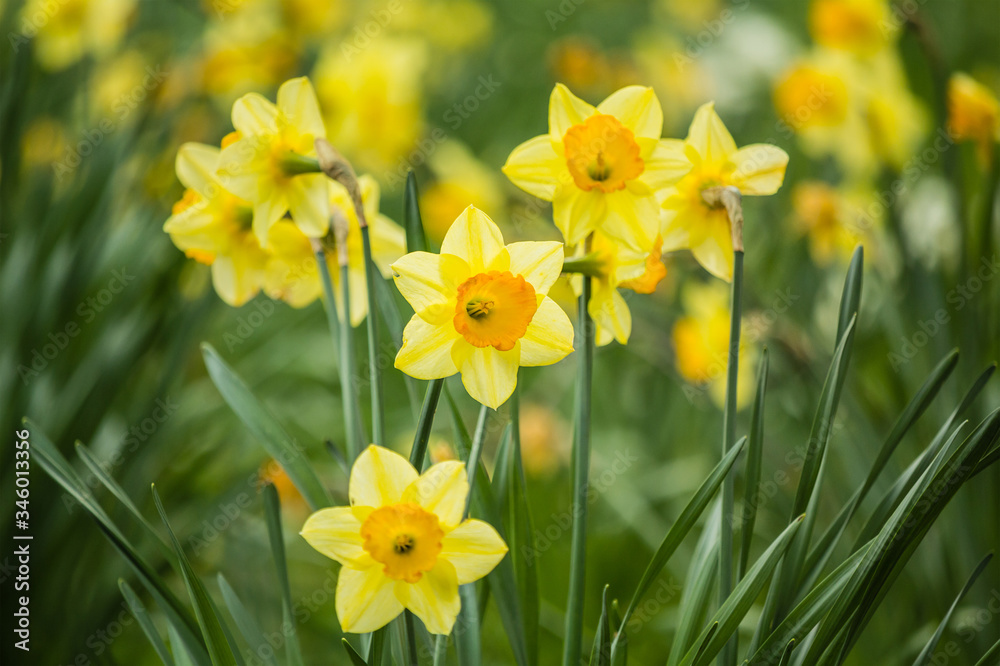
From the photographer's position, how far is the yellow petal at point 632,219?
612 mm

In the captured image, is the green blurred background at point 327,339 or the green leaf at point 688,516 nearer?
the green leaf at point 688,516

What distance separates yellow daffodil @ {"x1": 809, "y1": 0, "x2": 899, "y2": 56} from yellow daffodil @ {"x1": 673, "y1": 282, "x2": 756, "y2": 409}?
69 cm

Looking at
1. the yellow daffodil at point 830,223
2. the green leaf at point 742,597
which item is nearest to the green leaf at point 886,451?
the green leaf at point 742,597

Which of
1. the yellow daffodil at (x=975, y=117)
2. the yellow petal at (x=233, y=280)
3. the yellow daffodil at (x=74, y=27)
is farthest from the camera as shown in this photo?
the yellow daffodil at (x=74, y=27)

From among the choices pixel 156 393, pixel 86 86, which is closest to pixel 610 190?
pixel 156 393

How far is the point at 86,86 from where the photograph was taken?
1522mm

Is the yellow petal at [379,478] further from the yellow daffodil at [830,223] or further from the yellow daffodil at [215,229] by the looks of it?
the yellow daffodil at [830,223]

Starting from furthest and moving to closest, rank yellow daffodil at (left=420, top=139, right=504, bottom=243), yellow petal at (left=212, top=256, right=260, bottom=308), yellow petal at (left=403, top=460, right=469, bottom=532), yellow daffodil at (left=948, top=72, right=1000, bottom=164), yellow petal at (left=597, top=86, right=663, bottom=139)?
yellow daffodil at (left=420, top=139, right=504, bottom=243) → yellow daffodil at (left=948, top=72, right=1000, bottom=164) → yellow petal at (left=212, top=256, right=260, bottom=308) → yellow petal at (left=597, top=86, right=663, bottom=139) → yellow petal at (left=403, top=460, right=469, bottom=532)

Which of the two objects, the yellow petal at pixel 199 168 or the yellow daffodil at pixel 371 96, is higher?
the yellow daffodil at pixel 371 96

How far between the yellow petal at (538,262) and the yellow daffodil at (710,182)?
0.61ft

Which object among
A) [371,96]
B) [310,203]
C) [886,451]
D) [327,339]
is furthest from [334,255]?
[327,339]

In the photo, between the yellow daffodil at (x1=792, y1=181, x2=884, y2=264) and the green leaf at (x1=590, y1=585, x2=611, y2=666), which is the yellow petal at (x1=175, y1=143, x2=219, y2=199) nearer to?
the green leaf at (x1=590, y1=585, x2=611, y2=666)

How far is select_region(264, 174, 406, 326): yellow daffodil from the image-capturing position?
0.76 metres

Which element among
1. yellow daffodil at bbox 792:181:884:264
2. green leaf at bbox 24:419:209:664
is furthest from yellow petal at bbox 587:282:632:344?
yellow daffodil at bbox 792:181:884:264
